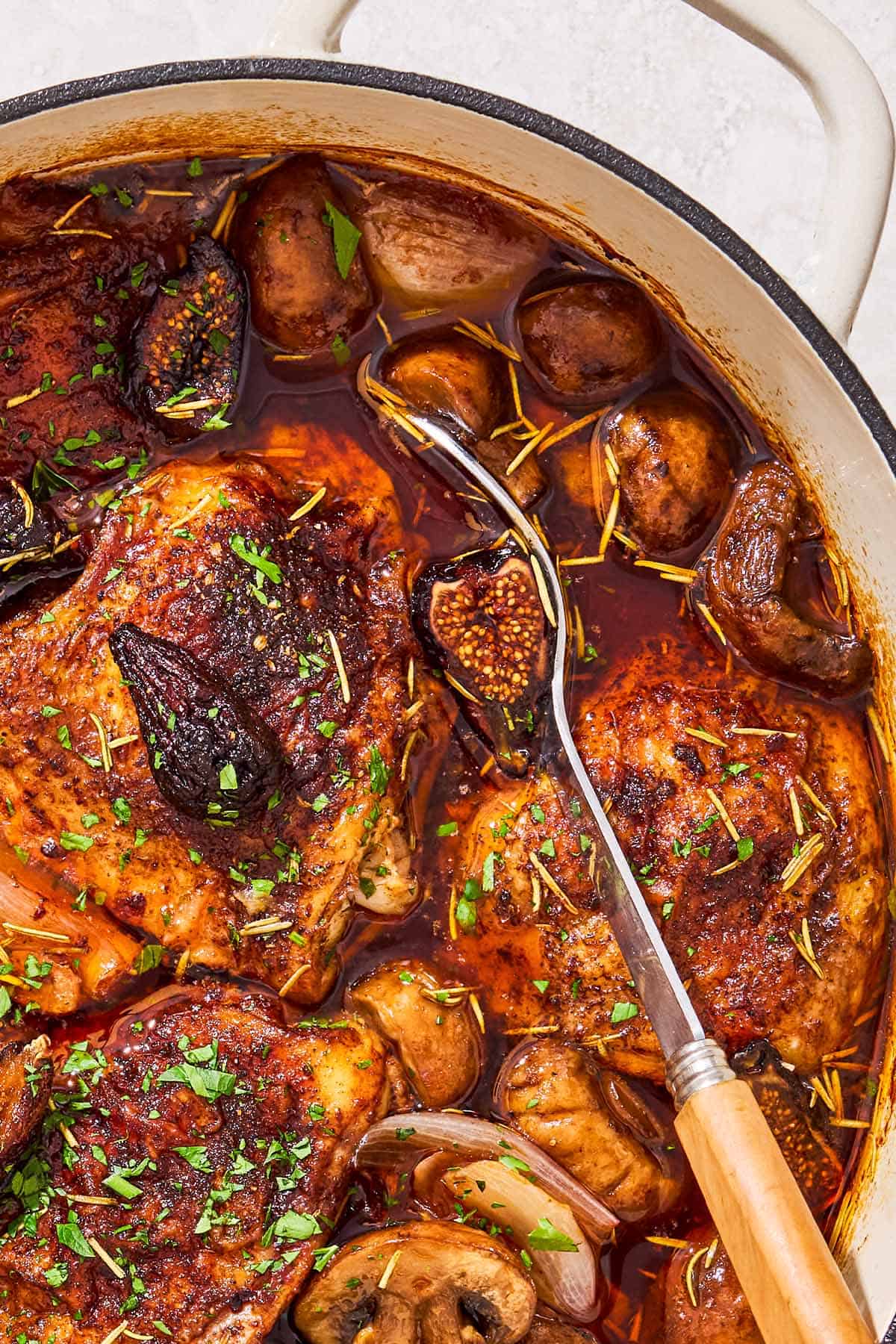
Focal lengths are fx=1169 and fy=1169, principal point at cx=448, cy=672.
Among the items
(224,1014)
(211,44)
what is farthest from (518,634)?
(211,44)

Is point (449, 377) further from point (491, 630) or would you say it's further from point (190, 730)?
point (190, 730)

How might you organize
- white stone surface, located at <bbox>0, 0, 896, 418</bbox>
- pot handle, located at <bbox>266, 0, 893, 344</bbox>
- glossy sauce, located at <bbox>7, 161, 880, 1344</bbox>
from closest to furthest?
1. pot handle, located at <bbox>266, 0, 893, 344</bbox>
2. glossy sauce, located at <bbox>7, 161, 880, 1344</bbox>
3. white stone surface, located at <bbox>0, 0, 896, 418</bbox>

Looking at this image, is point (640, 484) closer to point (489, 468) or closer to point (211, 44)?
point (489, 468)

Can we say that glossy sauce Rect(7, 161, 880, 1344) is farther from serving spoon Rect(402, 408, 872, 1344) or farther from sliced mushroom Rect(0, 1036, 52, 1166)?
sliced mushroom Rect(0, 1036, 52, 1166)

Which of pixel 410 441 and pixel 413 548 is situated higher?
pixel 410 441

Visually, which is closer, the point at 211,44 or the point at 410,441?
the point at 410,441

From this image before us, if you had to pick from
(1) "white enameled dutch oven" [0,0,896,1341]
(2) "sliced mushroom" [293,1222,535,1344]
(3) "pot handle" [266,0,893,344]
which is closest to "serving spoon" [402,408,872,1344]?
(1) "white enameled dutch oven" [0,0,896,1341]

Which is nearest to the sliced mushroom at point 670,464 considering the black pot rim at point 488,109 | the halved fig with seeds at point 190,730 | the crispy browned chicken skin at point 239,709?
the black pot rim at point 488,109

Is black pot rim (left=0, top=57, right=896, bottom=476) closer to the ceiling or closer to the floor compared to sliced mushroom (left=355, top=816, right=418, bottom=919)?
closer to the ceiling
